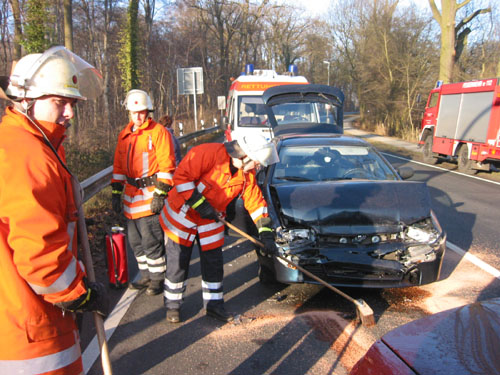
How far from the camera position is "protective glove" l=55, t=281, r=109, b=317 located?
6.22 ft

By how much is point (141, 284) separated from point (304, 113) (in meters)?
6.17

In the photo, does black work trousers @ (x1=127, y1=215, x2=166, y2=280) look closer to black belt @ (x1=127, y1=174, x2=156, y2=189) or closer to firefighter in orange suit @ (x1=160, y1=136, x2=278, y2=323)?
black belt @ (x1=127, y1=174, x2=156, y2=189)

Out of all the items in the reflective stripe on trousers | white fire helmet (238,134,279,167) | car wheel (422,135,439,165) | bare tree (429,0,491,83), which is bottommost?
car wheel (422,135,439,165)

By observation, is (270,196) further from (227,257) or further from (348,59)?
(348,59)

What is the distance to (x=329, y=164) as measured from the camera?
17.6 ft

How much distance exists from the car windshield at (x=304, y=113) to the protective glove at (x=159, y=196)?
16.6 feet

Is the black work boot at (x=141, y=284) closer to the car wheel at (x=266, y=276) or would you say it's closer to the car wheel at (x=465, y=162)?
the car wheel at (x=266, y=276)

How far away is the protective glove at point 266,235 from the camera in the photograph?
12.3 feet

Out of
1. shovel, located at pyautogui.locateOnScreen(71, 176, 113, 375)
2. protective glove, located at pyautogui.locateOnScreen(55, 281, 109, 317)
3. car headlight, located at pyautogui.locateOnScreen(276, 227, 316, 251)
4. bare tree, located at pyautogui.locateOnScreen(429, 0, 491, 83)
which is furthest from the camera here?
bare tree, located at pyautogui.locateOnScreen(429, 0, 491, 83)

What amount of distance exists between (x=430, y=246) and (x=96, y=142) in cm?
1003

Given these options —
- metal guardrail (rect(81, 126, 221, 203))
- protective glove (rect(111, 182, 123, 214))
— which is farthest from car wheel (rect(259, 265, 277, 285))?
metal guardrail (rect(81, 126, 221, 203))

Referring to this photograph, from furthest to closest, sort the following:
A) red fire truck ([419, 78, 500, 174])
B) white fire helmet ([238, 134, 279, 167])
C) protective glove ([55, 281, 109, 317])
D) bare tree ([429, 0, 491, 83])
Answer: bare tree ([429, 0, 491, 83])
red fire truck ([419, 78, 500, 174])
white fire helmet ([238, 134, 279, 167])
protective glove ([55, 281, 109, 317])

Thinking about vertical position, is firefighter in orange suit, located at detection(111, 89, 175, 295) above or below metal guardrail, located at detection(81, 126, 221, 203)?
above

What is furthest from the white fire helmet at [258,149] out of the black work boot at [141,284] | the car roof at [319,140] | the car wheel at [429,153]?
the car wheel at [429,153]
